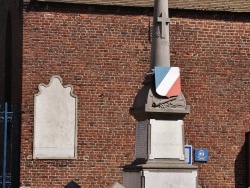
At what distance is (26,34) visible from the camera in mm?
17969

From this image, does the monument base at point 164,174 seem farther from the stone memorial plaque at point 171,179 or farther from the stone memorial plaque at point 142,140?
the stone memorial plaque at point 142,140

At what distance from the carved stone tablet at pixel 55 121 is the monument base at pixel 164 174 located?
4761 millimetres

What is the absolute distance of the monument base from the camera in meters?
12.9

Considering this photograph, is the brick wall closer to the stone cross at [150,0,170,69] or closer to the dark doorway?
the dark doorway

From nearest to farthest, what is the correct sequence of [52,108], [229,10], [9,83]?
[52,108] → [229,10] → [9,83]

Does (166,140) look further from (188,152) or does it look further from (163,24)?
(188,152)

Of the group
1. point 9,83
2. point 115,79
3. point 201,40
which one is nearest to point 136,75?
point 115,79

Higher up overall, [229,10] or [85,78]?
[229,10]

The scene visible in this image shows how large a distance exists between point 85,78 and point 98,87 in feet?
1.18

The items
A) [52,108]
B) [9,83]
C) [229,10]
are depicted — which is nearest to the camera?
[52,108]

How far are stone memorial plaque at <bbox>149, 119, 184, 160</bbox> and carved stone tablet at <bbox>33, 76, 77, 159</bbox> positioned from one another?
4994 millimetres

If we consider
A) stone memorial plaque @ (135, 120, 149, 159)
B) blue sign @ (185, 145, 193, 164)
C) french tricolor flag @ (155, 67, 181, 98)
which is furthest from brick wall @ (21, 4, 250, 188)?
french tricolor flag @ (155, 67, 181, 98)

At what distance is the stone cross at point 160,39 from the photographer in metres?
13.5

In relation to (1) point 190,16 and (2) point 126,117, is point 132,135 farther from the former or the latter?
(1) point 190,16
